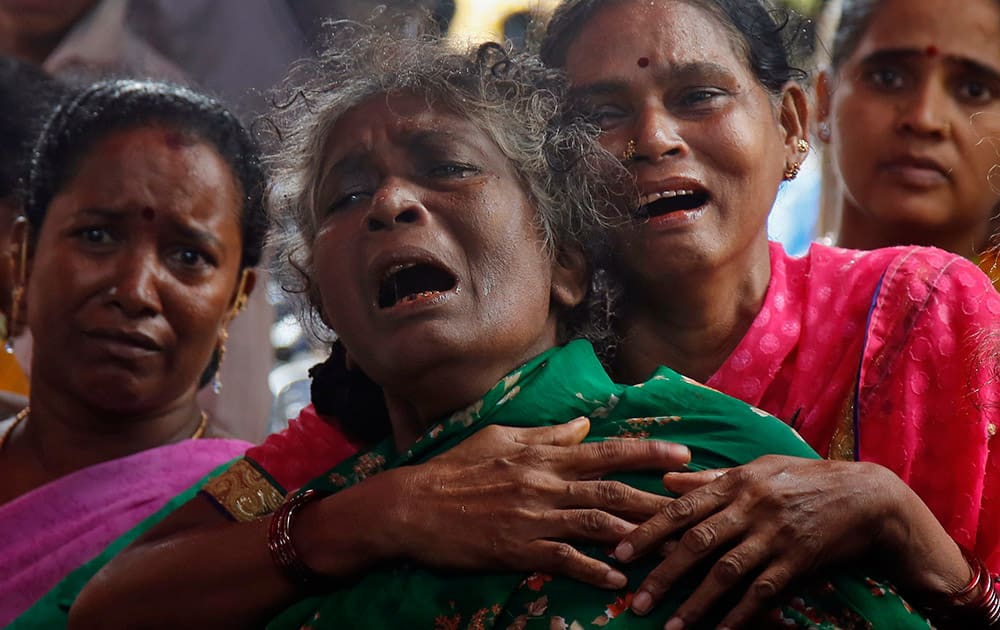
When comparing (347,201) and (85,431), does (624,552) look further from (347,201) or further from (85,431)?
(85,431)

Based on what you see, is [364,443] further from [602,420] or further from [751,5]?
[751,5]

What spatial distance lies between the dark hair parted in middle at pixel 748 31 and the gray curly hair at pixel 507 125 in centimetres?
14

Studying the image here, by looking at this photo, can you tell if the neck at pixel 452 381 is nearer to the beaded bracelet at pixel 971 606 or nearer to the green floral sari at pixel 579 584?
the green floral sari at pixel 579 584

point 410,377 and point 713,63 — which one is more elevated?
point 713,63

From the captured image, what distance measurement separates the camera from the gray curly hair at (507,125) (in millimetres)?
2264

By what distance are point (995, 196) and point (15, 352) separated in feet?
9.35

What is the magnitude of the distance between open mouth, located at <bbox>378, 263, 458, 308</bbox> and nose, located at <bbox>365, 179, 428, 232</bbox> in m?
0.08

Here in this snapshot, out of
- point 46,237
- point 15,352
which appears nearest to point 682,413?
point 46,237

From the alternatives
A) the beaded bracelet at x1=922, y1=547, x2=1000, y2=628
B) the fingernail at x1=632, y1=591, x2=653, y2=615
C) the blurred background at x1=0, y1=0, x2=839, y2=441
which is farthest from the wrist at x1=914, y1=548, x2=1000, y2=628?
the blurred background at x1=0, y1=0, x2=839, y2=441

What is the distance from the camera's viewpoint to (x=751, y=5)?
2.55 meters

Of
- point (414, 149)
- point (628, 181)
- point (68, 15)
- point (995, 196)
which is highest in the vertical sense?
point (68, 15)

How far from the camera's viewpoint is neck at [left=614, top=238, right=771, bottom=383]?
2.42 m

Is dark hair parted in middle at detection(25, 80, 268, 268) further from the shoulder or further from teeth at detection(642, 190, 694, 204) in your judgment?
the shoulder

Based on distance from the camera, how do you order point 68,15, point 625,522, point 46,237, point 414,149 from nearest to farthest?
point 625,522 → point 414,149 → point 46,237 → point 68,15
